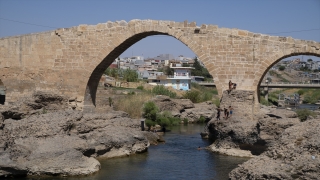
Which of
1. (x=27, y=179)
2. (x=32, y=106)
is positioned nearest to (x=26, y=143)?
(x=27, y=179)

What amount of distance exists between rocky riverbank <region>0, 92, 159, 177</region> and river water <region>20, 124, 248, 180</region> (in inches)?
8.3

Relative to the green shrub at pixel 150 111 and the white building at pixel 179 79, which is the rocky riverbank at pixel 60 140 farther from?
the white building at pixel 179 79

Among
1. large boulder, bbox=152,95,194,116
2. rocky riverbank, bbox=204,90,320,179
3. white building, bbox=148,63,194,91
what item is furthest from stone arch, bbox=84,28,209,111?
white building, bbox=148,63,194,91

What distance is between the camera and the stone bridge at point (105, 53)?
10.5m

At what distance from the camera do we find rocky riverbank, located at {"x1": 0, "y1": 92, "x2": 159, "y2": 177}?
7578 millimetres

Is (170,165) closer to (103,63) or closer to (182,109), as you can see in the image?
(103,63)

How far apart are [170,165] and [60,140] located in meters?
2.48

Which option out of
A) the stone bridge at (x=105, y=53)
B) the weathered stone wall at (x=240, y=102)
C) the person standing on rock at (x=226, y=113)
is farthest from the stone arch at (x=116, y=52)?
the person standing on rock at (x=226, y=113)

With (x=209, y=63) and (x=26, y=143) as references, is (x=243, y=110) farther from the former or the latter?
(x=26, y=143)

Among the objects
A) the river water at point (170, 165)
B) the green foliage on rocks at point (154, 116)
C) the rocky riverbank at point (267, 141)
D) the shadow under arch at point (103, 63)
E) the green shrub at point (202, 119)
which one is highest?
the shadow under arch at point (103, 63)

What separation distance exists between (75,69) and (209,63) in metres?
3.87

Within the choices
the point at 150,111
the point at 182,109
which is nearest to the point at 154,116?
the point at 150,111

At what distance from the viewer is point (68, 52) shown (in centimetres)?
1198

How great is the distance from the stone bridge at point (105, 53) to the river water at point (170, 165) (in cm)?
194
